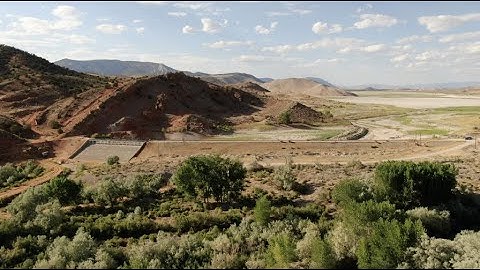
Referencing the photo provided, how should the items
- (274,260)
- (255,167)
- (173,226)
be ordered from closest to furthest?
(274,260) < (173,226) < (255,167)

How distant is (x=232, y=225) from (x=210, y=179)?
7.43 m

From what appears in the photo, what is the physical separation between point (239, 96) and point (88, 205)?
66.6 m

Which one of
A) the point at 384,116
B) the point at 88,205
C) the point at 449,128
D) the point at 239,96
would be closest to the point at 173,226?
the point at 88,205

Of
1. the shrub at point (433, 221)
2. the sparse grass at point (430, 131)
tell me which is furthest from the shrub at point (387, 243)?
the sparse grass at point (430, 131)

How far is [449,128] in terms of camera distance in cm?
7731

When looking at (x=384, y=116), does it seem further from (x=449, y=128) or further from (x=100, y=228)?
(x=100, y=228)

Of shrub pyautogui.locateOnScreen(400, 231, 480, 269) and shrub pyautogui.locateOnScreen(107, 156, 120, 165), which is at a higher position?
shrub pyautogui.locateOnScreen(400, 231, 480, 269)

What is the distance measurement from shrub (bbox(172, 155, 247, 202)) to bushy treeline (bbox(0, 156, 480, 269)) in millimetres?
Answer: 85

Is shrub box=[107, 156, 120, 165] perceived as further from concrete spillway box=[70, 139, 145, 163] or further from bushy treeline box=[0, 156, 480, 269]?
bushy treeline box=[0, 156, 480, 269]

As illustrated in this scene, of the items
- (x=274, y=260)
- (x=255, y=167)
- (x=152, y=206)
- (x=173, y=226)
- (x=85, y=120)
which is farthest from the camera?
(x=85, y=120)

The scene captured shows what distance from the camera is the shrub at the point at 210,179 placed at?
37062mm

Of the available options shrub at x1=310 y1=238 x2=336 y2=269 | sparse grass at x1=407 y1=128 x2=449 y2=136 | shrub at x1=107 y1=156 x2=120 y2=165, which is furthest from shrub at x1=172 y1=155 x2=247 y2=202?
sparse grass at x1=407 y1=128 x2=449 y2=136

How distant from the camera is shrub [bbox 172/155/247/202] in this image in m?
37.1

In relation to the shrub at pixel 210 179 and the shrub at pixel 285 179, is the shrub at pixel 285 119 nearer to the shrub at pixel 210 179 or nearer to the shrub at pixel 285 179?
the shrub at pixel 285 179
